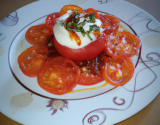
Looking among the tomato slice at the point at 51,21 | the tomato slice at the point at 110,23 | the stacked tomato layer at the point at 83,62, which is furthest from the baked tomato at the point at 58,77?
the tomato slice at the point at 110,23

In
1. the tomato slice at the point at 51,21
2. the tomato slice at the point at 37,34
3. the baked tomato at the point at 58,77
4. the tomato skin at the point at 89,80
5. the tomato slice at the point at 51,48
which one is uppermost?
the tomato slice at the point at 51,21

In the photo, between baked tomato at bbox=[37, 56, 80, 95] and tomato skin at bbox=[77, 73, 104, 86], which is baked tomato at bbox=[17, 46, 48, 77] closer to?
baked tomato at bbox=[37, 56, 80, 95]

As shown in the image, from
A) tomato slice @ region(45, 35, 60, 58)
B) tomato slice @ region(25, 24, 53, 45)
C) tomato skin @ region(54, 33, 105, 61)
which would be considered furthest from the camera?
tomato slice @ region(25, 24, 53, 45)

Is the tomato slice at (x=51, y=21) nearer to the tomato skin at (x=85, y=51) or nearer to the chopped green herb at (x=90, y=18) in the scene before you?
the tomato skin at (x=85, y=51)

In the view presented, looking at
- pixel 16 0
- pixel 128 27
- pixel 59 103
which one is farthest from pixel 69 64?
pixel 16 0

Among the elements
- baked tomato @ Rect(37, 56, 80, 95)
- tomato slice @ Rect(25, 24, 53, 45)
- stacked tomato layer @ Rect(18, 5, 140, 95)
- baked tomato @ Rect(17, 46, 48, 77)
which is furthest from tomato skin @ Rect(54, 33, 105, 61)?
tomato slice @ Rect(25, 24, 53, 45)
